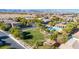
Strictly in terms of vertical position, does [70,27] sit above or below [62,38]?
above

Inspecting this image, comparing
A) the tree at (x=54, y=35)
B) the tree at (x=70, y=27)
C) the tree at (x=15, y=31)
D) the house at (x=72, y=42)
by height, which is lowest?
the house at (x=72, y=42)

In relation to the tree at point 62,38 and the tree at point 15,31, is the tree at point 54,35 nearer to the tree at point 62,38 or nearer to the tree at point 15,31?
the tree at point 62,38

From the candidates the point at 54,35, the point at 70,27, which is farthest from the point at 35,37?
the point at 70,27

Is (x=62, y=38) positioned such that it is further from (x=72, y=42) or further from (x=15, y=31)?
(x=15, y=31)

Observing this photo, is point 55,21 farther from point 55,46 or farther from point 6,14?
point 6,14

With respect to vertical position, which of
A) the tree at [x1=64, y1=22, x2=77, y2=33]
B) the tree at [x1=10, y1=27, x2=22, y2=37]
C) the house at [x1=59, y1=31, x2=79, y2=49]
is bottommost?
the house at [x1=59, y1=31, x2=79, y2=49]

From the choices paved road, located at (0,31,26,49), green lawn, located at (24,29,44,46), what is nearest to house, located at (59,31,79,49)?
green lawn, located at (24,29,44,46)

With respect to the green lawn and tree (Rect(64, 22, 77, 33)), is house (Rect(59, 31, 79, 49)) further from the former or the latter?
the green lawn

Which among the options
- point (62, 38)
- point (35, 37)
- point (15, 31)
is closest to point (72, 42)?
point (62, 38)

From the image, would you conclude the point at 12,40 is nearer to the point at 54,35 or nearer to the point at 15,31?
the point at 15,31

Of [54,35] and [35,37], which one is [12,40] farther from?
[54,35]

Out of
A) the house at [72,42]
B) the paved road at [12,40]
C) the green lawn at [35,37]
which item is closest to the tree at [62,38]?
the house at [72,42]
